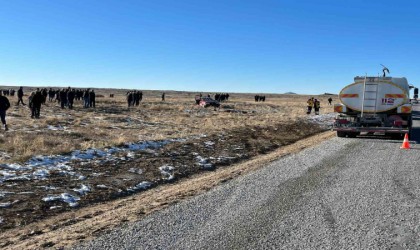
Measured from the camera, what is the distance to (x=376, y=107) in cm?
1714

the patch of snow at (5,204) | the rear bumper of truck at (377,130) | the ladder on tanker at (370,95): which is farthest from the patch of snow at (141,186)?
the ladder on tanker at (370,95)

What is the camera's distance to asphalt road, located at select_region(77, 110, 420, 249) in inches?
199

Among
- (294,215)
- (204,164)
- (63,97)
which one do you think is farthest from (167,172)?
(63,97)

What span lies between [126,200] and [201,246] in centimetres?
351

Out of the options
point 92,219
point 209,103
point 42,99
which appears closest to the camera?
point 92,219

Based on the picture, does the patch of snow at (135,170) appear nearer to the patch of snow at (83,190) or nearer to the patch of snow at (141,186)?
the patch of snow at (141,186)

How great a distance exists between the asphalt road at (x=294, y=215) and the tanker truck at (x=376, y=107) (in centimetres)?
728

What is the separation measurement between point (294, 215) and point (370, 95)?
41.4 feet

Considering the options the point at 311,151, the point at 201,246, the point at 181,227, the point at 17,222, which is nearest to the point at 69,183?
the point at 17,222

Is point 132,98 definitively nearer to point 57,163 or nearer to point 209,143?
point 209,143

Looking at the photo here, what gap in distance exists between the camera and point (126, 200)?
8.09 meters

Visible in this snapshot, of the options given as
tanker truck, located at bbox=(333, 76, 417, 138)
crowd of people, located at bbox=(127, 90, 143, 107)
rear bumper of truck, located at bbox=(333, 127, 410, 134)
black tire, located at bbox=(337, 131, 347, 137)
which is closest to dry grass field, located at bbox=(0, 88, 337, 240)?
black tire, located at bbox=(337, 131, 347, 137)

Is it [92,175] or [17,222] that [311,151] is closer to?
[92,175]

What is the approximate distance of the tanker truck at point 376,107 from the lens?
16.8m
